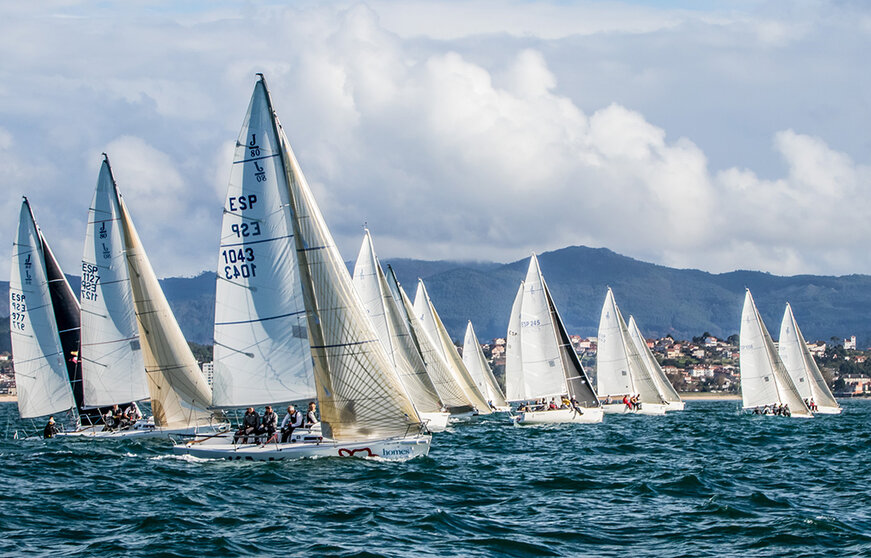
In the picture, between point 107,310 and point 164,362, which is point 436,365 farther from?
point 107,310

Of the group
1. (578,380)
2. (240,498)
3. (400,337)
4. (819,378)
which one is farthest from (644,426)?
(240,498)

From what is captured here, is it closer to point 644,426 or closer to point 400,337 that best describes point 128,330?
point 400,337

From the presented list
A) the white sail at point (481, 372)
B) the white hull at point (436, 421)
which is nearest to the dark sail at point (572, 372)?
the white hull at point (436, 421)

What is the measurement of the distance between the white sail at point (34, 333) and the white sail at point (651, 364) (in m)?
42.9

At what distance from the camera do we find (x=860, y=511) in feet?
70.6

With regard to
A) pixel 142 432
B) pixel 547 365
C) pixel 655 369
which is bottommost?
pixel 142 432

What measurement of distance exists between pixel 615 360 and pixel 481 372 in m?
9.11

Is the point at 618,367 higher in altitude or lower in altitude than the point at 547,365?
higher

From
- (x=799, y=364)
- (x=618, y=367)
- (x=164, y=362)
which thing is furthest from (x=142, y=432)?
(x=799, y=364)

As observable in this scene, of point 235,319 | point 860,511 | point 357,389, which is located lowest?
point 860,511

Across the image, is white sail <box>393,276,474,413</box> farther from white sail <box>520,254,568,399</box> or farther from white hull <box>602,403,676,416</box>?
white hull <box>602,403,676,416</box>

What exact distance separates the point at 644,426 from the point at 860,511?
33.5 meters

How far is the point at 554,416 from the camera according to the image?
179ft

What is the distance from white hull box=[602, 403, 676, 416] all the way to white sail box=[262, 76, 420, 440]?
150 ft
